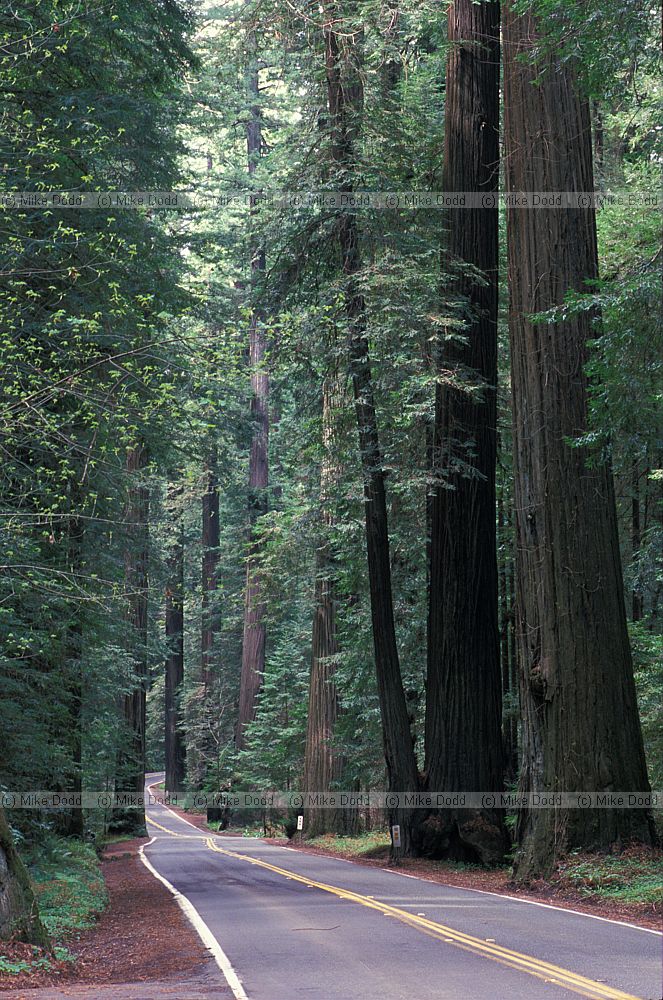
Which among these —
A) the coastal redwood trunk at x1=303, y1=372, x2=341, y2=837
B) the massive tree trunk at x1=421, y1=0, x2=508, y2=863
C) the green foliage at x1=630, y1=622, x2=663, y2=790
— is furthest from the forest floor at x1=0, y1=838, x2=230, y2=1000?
the coastal redwood trunk at x1=303, y1=372, x2=341, y2=837

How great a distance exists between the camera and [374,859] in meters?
22.1

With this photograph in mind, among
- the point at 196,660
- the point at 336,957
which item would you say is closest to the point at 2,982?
the point at 336,957

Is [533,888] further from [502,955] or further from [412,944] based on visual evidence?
[502,955]

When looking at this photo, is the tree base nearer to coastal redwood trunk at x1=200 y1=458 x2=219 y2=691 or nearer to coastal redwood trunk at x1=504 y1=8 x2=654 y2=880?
coastal redwood trunk at x1=504 y1=8 x2=654 y2=880

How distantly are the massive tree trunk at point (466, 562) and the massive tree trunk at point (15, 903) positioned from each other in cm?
953

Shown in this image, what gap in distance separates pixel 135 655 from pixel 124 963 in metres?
15.6

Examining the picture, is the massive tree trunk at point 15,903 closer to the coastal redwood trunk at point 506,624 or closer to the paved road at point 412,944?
the paved road at point 412,944

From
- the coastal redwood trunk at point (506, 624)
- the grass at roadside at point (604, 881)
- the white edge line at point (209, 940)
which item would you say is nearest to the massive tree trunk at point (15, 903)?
the white edge line at point (209, 940)

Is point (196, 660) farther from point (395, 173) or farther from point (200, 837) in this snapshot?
point (395, 173)

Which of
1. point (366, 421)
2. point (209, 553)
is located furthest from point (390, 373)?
point (209, 553)

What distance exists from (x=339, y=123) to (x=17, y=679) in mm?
11122

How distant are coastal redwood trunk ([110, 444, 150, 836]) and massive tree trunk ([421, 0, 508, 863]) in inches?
222

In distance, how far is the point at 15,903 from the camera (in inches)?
424

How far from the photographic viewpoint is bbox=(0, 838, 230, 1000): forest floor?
905 cm
